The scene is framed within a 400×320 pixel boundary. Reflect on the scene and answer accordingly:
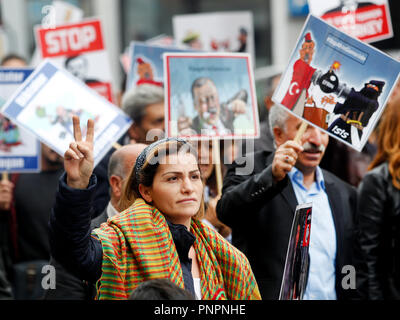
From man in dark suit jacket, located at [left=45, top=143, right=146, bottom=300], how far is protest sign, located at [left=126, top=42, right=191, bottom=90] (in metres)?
1.76

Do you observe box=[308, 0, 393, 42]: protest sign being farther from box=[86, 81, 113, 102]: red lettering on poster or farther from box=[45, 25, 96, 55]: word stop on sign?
box=[45, 25, 96, 55]: word stop on sign

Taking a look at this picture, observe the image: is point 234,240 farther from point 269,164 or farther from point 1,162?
point 1,162

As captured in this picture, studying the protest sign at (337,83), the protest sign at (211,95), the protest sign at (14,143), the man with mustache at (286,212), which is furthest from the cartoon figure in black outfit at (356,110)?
the protest sign at (14,143)

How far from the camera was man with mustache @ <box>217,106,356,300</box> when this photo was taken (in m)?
3.82

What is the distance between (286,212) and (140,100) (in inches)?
56.6

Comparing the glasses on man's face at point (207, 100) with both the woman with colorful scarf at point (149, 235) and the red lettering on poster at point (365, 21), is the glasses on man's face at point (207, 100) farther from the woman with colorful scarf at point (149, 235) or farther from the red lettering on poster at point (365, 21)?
the woman with colorful scarf at point (149, 235)

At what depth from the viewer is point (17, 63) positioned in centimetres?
727

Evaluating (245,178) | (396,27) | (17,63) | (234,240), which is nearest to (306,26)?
(245,178)

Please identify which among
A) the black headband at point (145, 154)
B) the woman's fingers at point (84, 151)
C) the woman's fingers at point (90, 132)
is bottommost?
the black headband at point (145, 154)

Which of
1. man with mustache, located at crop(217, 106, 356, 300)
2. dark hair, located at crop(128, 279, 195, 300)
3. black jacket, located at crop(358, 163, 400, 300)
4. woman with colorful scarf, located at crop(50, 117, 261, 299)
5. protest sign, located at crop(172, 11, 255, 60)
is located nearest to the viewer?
dark hair, located at crop(128, 279, 195, 300)

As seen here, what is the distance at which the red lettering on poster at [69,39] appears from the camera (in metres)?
6.33

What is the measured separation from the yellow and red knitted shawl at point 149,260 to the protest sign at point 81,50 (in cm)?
337

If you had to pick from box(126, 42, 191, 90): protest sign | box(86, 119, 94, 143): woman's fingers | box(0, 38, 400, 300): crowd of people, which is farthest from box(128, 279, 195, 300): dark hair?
box(126, 42, 191, 90): protest sign

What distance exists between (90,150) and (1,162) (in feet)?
9.75
